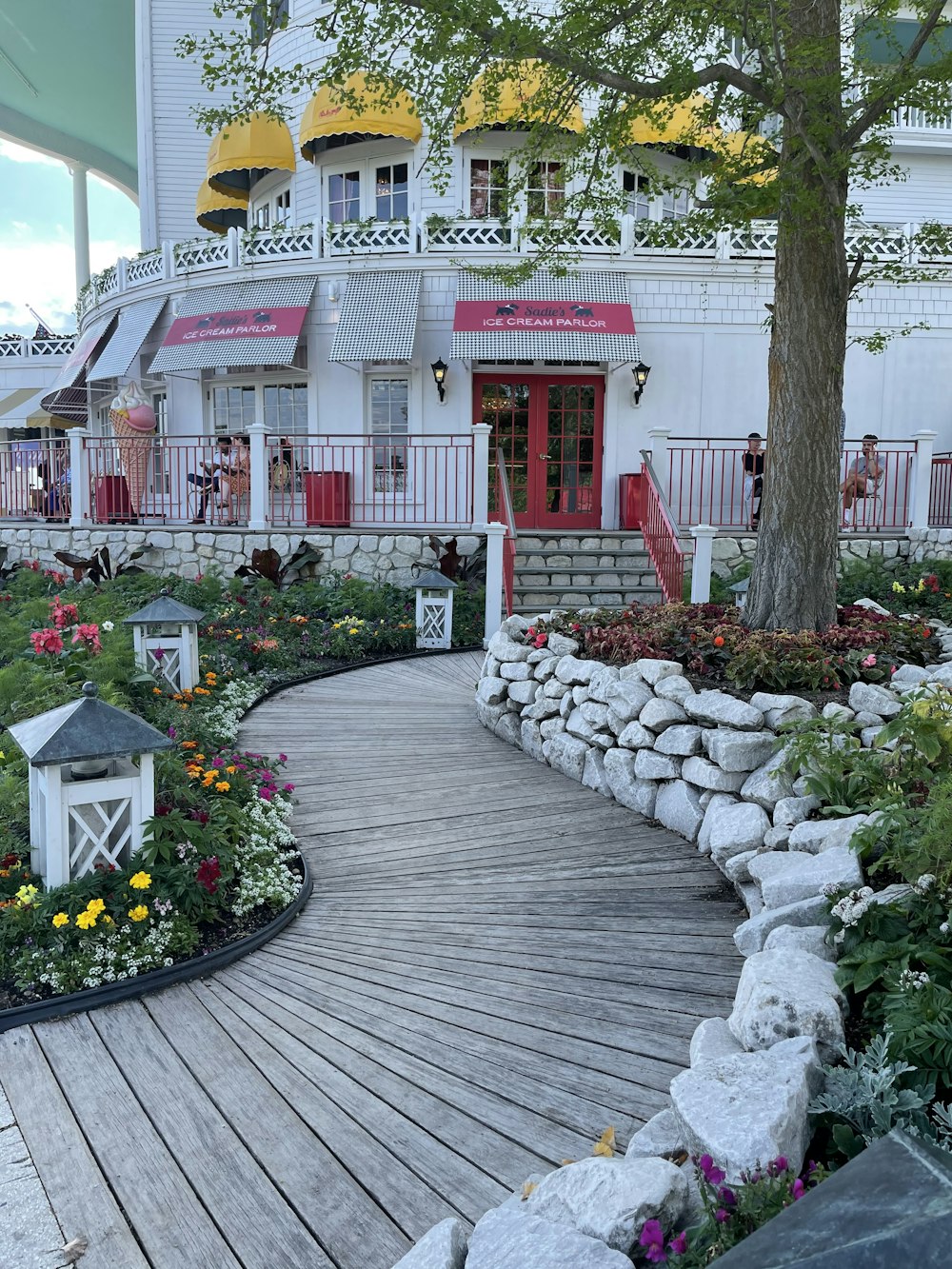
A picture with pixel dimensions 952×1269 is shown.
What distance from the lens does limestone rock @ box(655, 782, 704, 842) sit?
467cm

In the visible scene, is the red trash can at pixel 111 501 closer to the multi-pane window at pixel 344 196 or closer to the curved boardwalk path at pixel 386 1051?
the multi-pane window at pixel 344 196

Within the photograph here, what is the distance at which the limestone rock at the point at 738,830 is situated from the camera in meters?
4.12

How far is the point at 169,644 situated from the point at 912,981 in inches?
222

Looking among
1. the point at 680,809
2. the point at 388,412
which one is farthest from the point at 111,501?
the point at 680,809

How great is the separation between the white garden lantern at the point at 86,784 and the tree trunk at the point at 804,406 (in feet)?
13.1

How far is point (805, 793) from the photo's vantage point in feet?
13.6

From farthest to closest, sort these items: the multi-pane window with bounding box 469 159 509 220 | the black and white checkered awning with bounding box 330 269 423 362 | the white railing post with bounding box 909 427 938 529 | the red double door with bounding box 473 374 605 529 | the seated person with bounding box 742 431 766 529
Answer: the multi-pane window with bounding box 469 159 509 220
the red double door with bounding box 473 374 605 529
the black and white checkered awning with bounding box 330 269 423 362
the seated person with bounding box 742 431 766 529
the white railing post with bounding box 909 427 938 529

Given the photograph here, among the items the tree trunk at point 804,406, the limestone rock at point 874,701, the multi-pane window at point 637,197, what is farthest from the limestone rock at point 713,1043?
the multi-pane window at point 637,197

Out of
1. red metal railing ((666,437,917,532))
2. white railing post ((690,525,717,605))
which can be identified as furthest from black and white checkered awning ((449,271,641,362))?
white railing post ((690,525,717,605))

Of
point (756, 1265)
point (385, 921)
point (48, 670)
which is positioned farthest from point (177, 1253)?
point (48, 670)

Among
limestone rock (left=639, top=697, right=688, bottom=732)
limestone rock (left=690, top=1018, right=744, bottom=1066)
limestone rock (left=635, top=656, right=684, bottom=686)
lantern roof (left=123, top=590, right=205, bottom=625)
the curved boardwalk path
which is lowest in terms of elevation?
the curved boardwalk path

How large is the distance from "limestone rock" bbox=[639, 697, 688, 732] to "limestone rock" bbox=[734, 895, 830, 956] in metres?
1.70

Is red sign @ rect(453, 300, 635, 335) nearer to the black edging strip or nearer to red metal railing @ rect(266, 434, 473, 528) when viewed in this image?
red metal railing @ rect(266, 434, 473, 528)

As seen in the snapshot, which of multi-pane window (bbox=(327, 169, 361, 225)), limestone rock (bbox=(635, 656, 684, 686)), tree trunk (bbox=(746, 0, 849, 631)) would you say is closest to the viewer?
limestone rock (bbox=(635, 656, 684, 686))
